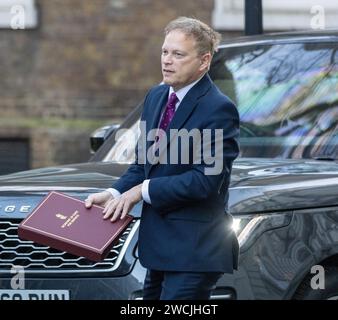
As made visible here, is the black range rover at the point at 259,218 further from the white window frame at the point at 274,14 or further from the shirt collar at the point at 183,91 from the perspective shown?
the white window frame at the point at 274,14

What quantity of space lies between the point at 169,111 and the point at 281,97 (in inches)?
73.2

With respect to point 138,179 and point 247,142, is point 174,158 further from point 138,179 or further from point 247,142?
point 247,142

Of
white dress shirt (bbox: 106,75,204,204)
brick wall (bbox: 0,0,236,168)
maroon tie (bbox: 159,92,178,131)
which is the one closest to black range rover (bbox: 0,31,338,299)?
white dress shirt (bbox: 106,75,204,204)

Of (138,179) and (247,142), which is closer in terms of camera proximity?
(138,179)

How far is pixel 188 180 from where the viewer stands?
450cm

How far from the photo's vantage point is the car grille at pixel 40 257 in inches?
209

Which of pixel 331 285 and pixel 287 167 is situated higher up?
pixel 287 167

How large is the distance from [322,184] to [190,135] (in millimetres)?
1218

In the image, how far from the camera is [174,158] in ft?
15.2

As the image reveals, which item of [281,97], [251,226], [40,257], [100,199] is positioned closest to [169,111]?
[100,199]

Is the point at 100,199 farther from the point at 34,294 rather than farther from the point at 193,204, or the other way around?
the point at 34,294

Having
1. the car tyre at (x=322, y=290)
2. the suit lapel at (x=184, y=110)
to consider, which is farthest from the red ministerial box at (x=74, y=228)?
the car tyre at (x=322, y=290)

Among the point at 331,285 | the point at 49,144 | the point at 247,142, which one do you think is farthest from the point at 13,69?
the point at 331,285

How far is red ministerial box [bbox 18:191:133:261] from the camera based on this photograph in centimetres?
468
